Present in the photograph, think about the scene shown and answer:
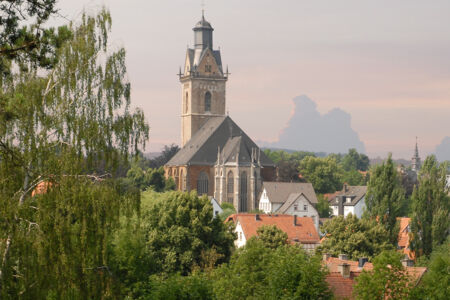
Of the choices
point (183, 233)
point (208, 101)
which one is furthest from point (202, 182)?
point (183, 233)

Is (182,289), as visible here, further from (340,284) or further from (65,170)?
(65,170)

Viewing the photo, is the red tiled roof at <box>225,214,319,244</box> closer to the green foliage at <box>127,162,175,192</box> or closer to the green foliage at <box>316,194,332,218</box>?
the green foliage at <box>127,162,175,192</box>

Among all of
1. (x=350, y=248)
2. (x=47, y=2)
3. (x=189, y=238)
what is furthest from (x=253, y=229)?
(x=47, y=2)

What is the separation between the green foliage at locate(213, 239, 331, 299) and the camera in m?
33.0

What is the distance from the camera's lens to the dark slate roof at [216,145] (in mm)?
113688

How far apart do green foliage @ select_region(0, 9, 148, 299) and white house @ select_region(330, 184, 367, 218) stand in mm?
101997

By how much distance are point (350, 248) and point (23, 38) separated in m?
45.0

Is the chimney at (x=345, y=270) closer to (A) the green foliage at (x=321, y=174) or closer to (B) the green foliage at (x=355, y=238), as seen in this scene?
(B) the green foliage at (x=355, y=238)

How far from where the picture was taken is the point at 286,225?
240 feet

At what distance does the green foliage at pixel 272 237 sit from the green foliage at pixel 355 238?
2.87m

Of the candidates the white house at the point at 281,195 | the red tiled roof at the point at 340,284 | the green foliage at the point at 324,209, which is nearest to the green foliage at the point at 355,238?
the red tiled roof at the point at 340,284

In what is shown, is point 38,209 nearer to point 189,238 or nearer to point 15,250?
point 15,250

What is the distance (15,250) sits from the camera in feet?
56.6

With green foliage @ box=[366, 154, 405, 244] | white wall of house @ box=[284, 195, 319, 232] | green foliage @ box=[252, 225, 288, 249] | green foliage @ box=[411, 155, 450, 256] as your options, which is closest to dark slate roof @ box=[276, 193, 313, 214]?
white wall of house @ box=[284, 195, 319, 232]
